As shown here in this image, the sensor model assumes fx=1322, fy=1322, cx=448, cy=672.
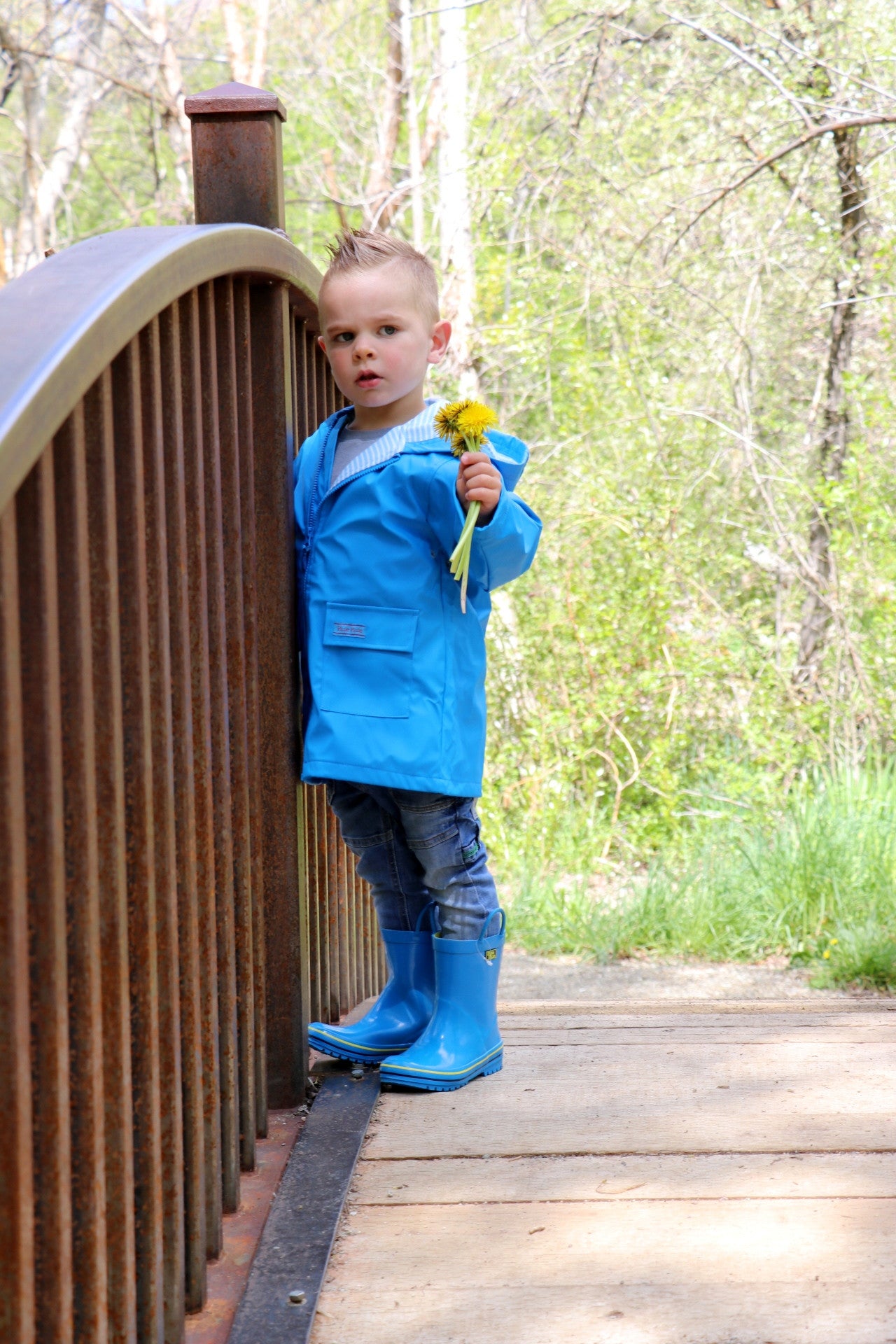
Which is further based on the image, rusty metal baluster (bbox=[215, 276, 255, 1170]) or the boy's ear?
the boy's ear

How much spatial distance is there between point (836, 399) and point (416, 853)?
4362mm

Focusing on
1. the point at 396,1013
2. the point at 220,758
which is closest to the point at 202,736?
the point at 220,758

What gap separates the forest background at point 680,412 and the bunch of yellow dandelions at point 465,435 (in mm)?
2353

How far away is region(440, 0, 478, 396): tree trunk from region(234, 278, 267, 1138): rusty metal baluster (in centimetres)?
449

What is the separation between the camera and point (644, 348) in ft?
19.7

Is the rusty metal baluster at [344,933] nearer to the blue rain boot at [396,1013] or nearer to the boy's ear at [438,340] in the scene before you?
the blue rain boot at [396,1013]

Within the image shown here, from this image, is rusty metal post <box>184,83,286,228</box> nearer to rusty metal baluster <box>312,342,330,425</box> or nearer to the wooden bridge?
the wooden bridge

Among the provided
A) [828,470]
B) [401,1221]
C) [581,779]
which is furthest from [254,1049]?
[828,470]

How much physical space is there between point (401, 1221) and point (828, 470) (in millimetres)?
4826

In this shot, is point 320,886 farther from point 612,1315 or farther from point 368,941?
point 612,1315

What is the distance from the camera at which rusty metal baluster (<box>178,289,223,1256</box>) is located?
1388 mm

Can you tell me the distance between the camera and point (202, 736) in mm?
1408

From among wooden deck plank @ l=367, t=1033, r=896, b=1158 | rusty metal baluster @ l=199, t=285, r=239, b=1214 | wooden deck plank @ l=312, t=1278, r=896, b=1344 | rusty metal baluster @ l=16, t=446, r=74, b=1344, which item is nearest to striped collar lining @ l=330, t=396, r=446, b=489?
rusty metal baluster @ l=199, t=285, r=239, b=1214

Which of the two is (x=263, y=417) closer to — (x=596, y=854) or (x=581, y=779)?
(x=596, y=854)
